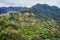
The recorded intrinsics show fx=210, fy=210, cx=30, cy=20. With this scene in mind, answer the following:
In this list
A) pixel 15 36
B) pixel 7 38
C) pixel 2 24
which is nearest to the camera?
pixel 7 38

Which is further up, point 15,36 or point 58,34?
point 15,36

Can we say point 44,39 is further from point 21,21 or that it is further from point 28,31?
point 21,21

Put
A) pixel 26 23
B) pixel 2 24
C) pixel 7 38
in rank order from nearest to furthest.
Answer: pixel 7 38, pixel 2 24, pixel 26 23

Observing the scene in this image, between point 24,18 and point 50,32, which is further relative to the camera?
point 24,18

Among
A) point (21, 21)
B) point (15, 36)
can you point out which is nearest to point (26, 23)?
point (21, 21)

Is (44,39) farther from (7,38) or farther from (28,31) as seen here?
(7,38)

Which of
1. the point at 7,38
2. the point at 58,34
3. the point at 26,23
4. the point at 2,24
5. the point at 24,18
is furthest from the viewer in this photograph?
the point at 24,18

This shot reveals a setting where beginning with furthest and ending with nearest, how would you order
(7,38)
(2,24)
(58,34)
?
(58,34) < (2,24) < (7,38)

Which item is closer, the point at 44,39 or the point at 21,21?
the point at 44,39

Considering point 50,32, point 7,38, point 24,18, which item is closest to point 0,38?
point 7,38
